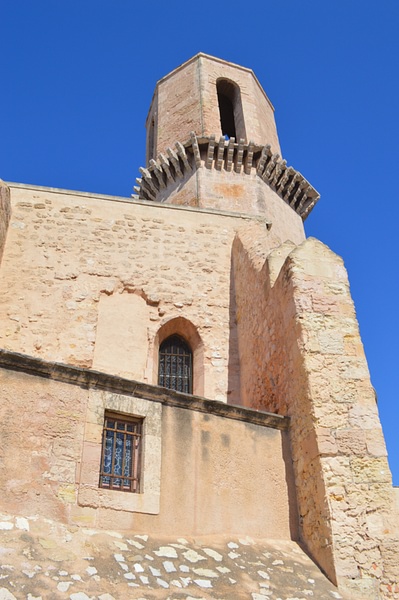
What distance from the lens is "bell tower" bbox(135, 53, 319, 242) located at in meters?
15.3

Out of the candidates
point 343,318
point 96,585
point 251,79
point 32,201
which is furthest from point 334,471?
point 251,79

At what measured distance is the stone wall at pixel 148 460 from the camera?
5324 millimetres

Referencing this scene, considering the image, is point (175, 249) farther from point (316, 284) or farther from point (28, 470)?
point (28, 470)

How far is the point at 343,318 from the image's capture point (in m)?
7.29

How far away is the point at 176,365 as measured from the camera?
10227mm

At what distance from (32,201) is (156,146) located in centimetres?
764

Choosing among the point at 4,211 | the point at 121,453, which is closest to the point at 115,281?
the point at 4,211

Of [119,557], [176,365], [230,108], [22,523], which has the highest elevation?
[230,108]

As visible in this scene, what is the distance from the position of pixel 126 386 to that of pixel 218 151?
1067cm

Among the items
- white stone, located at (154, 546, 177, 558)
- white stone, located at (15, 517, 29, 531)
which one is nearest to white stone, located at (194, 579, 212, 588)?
white stone, located at (154, 546, 177, 558)

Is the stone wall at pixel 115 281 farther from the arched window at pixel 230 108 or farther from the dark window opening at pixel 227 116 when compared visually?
the dark window opening at pixel 227 116

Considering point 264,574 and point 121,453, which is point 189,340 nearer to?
point 121,453

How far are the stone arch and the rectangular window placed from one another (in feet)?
11.5

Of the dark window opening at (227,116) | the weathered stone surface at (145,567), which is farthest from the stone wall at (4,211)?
the dark window opening at (227,116)
